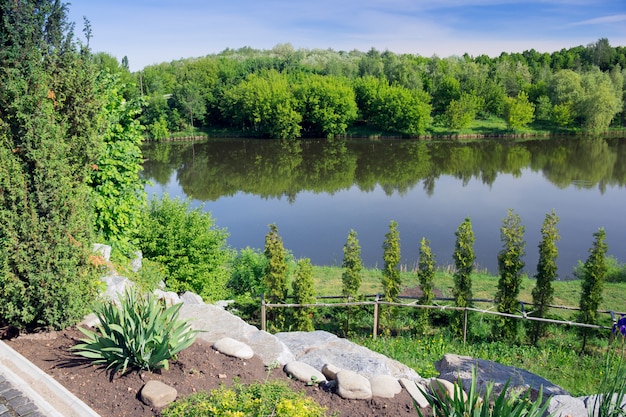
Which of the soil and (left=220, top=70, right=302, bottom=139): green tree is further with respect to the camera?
(left=220, top=70, right=302, bottom=139): green tree

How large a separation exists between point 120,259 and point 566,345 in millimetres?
9143

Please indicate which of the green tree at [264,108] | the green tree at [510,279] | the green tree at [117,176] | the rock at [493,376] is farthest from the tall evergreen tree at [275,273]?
the green tree at [264,108]

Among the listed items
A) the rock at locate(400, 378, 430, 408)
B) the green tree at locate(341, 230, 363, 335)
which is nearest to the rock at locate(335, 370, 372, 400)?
the rock at locate(400, 378, 430, 408)

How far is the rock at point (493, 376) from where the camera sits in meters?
6.13

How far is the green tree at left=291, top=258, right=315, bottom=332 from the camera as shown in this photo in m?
10.4

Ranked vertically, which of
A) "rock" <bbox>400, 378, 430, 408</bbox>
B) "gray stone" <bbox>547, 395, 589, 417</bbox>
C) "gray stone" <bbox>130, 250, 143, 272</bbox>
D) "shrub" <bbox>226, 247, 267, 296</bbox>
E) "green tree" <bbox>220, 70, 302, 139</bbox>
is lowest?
"shrub" <bbox>226, 247, 267, 296</bbox>

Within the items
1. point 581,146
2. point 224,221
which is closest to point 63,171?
point 224,221

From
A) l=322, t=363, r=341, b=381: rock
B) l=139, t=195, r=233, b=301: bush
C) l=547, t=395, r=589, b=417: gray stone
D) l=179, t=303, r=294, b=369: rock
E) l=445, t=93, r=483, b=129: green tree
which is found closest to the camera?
l=547, t=395, r=589, b=417: gray stone

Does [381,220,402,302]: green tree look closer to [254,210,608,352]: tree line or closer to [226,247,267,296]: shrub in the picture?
[254,210,608,352]: tree line

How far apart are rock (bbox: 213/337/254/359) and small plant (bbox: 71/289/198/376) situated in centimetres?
53

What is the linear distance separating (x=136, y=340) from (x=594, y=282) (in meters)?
8.91

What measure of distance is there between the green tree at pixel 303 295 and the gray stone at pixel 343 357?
2.30 m

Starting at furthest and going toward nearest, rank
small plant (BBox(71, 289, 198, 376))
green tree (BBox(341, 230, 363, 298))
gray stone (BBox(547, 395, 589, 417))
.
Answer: green tree (BBox(341, 230, 363, 298)) < small plant (BBox(71, 289, 198, 376)) < gray stone (BBox(547, 395, 589, 417))

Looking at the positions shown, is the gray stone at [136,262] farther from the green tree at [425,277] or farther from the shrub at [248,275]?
the green tree at [425,277]
